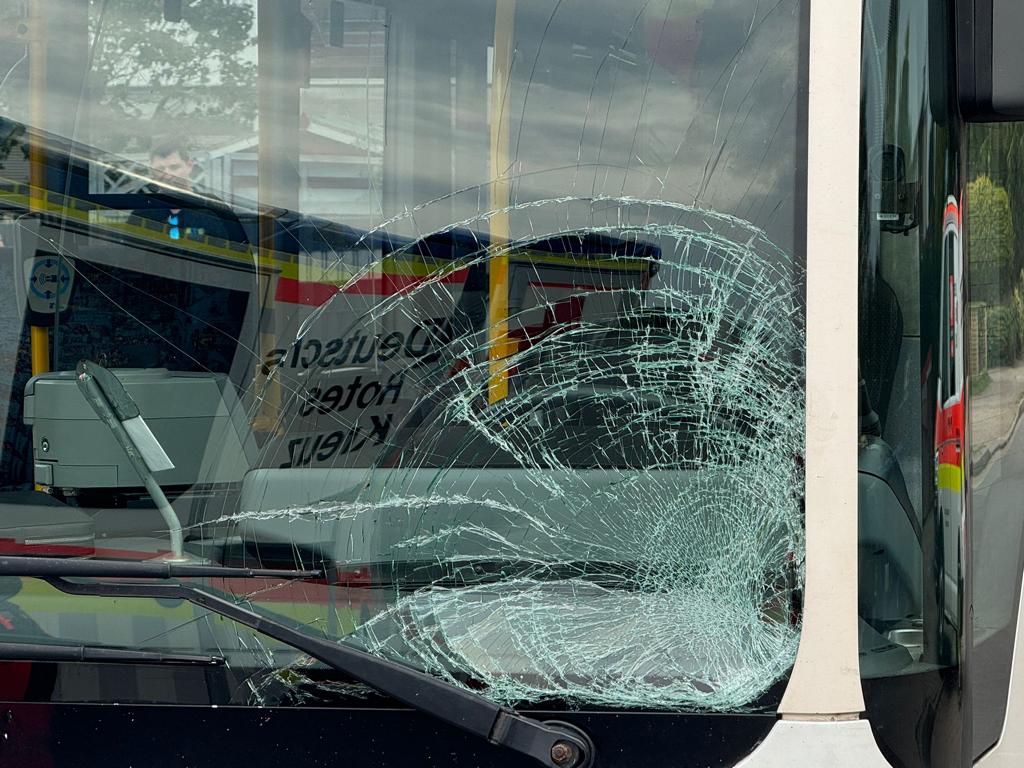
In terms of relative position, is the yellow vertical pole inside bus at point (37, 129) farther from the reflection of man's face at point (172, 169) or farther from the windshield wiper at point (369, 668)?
the windshield wiper at point (369, 668)

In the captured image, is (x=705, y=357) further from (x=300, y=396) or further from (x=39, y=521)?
(x=39, y=521)

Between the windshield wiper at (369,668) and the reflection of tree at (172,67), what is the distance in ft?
2.07

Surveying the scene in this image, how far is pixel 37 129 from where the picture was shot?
1684 mm

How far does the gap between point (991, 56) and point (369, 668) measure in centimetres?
117

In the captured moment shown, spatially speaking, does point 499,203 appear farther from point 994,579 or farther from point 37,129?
point 994,579

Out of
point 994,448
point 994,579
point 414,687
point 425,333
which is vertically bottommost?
point 414,687

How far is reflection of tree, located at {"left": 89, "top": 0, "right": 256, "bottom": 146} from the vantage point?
1.64 m

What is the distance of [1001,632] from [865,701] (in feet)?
1.63

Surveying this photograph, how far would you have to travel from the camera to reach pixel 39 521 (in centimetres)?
165

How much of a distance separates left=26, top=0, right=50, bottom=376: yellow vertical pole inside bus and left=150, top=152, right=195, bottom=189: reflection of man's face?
170mm

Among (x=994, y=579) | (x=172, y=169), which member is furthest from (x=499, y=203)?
(x=994, y=579)

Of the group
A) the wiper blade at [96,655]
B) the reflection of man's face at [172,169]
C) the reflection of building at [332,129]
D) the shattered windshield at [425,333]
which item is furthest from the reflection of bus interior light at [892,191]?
the wiper blade at [96,655]

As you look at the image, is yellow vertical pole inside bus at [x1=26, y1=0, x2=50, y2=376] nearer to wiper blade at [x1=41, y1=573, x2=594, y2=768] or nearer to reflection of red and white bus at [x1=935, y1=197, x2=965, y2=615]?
wiper blade at [x1=41, y1=573, x2=594, y2=768]

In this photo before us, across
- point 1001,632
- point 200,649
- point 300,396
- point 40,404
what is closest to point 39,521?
point 40,404
